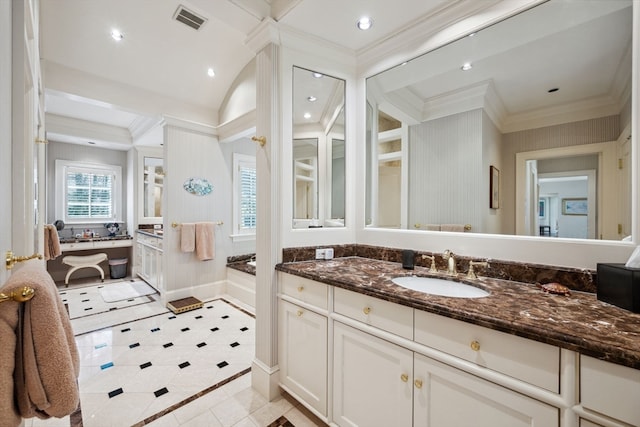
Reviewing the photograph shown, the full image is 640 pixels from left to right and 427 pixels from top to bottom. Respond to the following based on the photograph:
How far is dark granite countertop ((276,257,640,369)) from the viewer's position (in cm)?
75

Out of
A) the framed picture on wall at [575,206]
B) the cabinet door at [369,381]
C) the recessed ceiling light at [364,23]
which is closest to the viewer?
the cabinet door at [369,381]

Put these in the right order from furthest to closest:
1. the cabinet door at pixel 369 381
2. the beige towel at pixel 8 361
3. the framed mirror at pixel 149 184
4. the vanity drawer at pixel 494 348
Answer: the framed mirror at pixel 149 184
the cabinet door at pixel 369 381
the vanity drawer at pixel 494 348
the beige towel at pixel 8 361

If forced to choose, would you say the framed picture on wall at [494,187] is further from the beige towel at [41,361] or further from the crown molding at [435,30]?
the beige towel at [41,361]

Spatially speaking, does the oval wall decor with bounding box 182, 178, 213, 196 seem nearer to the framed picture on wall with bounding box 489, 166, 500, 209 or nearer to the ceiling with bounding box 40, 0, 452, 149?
the ceiling with bounding box 40, 0, 452, 149

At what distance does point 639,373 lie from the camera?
0.70 m

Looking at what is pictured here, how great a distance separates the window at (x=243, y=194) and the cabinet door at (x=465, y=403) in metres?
3.59

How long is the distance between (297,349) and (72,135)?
5381mm

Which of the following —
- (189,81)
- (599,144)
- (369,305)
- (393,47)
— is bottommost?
(369,305)

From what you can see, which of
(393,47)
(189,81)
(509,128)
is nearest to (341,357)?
(509,128)

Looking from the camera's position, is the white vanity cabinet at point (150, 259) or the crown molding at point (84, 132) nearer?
the white vanity cabinet at point (150, 259)

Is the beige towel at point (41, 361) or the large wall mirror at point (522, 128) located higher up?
the large wall mirror at point (522, 128)

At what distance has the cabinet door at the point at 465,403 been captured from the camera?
34.3 inches

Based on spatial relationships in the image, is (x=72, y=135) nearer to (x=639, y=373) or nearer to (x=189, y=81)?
(x=189, y=81)

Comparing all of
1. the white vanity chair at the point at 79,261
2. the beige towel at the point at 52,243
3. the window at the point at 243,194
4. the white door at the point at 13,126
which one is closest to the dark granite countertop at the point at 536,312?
the white door at the point at 13,126
